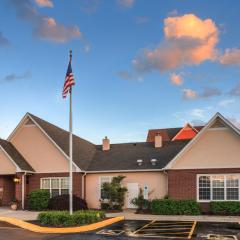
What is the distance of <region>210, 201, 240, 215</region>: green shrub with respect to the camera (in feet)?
90.9

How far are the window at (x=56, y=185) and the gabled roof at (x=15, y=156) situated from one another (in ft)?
5.02

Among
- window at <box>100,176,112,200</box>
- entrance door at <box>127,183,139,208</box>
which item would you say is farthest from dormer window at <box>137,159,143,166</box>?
window at <box>100,176,112,200</box>

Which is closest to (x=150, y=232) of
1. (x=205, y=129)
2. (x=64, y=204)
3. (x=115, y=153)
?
(x=64, y=204)

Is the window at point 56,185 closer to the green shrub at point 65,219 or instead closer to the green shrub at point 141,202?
the green shrub at point 141,202

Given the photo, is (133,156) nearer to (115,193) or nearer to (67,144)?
(115,193)

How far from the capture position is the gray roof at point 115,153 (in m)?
33.6

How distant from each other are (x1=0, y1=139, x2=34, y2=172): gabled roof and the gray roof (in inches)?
117

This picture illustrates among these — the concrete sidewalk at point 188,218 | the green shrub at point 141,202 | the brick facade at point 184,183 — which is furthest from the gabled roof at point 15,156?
the brick facade at point 184,183

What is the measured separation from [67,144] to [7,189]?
6.04m

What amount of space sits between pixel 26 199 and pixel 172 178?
11570 mm

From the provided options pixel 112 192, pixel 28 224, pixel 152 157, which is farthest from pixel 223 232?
pixel 152 157

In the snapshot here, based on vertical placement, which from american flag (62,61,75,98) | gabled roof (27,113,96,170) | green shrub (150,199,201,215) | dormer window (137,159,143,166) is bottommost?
green shrub (150,199,201,215)

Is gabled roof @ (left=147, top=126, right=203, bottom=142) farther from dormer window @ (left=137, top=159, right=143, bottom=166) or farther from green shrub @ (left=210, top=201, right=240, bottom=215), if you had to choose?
green shrub @ (left=210, top=201, right=240, bottom=215)

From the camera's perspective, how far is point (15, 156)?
3372 centimetres
